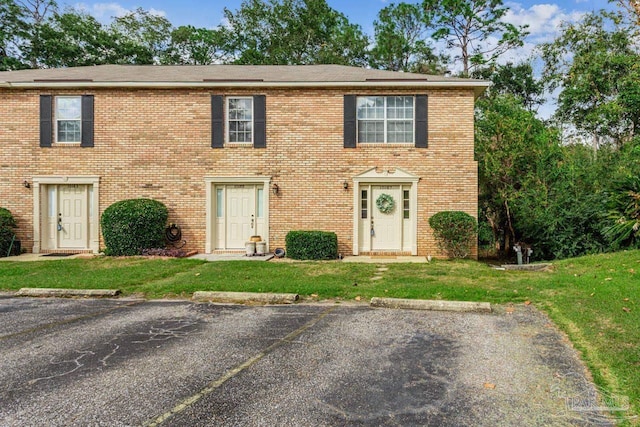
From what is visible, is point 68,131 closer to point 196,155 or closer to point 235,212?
point 196,155

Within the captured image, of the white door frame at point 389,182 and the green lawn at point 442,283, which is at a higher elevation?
the white door frame at point 389,182

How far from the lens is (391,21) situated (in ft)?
98.7

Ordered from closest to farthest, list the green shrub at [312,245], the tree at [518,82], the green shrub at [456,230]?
the green shrub at [456,230], the green shrub at [312,245], the tree at [518,82]

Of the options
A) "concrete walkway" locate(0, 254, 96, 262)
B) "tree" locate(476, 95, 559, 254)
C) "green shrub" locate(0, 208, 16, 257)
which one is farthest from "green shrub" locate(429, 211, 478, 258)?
"green shrub" locate(0, 208, 16, 257)

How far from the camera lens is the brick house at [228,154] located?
12812 millimetres

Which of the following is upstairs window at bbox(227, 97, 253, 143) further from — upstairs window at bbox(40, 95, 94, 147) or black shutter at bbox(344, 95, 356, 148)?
upstairs window at bbox(40, 95, 94, 147)

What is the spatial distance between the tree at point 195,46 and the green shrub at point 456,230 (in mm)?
A: 23908

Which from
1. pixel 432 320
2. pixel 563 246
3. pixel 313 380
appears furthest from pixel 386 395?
pixel 563 246

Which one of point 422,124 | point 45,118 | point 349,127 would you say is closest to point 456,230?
point 422,124

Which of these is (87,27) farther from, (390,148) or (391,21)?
(390,148)

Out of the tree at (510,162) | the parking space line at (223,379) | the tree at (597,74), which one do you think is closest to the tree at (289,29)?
the tree at (597,74)

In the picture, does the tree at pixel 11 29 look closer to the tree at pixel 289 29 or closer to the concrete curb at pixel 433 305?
the tree at pixel 289 29

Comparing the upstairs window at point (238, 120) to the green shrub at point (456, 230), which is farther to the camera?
the upstairs window at point (238, 120)

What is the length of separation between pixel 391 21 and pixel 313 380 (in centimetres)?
3068
